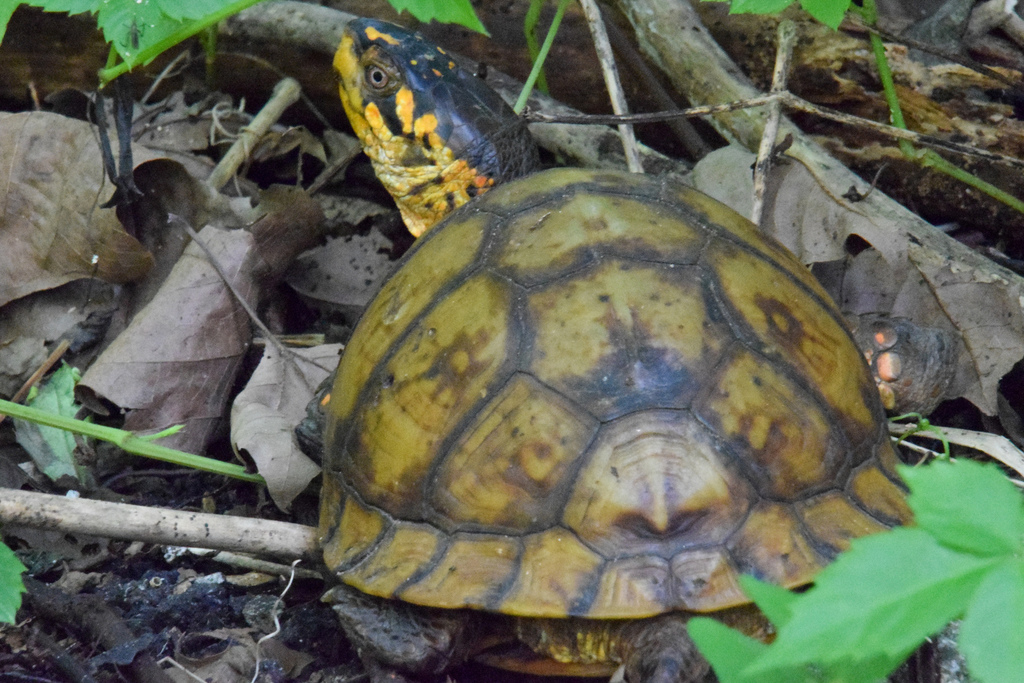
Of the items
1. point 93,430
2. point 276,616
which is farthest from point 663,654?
point 93,430

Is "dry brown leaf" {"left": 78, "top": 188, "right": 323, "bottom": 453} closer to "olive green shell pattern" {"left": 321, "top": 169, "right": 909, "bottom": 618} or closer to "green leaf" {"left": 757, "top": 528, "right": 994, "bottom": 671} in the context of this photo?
"olive green shell pattern" {"left": 321, "top": 169, "right": 909, "bottom": 618}

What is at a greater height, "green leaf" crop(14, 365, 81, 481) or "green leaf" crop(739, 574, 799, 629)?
"green leaf" crop(739, 574, 799, 629)

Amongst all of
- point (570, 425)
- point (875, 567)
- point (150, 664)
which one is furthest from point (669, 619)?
point (150, 664)

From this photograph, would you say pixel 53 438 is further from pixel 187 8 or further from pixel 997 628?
pixel 997 628

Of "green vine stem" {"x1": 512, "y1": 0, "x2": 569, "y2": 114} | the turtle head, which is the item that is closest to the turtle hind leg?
the turtle head

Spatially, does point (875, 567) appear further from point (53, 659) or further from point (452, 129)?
point (452, 129)
